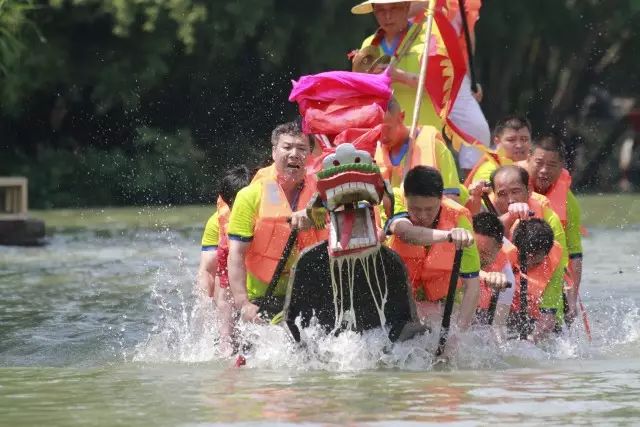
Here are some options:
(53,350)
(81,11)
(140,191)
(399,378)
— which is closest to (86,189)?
(140,191)

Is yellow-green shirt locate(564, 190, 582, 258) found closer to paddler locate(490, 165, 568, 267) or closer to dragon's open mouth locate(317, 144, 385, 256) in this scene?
paddler locate(490, 165, 568, 267)

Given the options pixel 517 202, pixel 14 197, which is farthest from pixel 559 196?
pixel 14 197

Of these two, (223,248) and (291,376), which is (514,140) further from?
(291,376)

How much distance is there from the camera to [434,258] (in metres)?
9.09

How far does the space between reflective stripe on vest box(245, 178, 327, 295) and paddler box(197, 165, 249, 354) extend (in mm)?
472

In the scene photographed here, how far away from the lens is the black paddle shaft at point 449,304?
8.85 m

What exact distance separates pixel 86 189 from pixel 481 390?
19.4 meters

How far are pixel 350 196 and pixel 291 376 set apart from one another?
987 millimetres

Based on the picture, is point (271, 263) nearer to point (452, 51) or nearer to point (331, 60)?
point (452, 51)

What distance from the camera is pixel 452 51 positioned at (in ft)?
35.1

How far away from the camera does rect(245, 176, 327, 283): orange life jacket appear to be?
9.30 meters

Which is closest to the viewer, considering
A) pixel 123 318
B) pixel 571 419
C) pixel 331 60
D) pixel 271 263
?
pixel 571 419

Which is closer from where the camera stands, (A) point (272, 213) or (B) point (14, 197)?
(A) point (272, 213)

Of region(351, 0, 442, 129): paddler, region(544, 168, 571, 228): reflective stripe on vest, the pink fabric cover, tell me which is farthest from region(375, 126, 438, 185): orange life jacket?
region(544, 168, 571, 228): reflective stripe on vest
